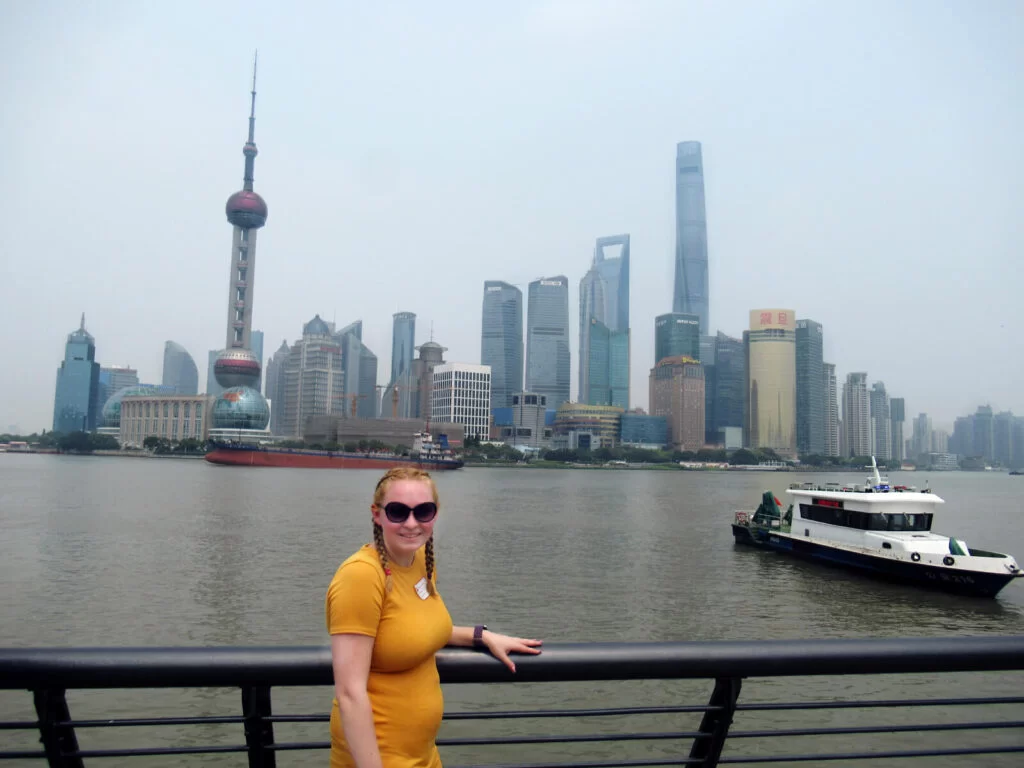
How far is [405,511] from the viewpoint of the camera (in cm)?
277

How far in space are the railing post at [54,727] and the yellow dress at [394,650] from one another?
2.71ft

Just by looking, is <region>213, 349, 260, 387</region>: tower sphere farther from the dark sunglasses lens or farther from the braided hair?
the dark sunglasses lens

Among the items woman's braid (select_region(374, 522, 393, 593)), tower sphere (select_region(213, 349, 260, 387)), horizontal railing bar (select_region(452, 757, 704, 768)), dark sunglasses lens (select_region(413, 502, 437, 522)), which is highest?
tower sphere (select_region(213, 349, 260, 387))

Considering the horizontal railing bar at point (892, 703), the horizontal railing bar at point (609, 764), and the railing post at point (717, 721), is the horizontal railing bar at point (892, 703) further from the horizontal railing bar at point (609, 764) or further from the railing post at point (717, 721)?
the horizontal railing bar at point (609, 764)

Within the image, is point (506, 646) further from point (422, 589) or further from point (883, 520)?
point (883, 520)

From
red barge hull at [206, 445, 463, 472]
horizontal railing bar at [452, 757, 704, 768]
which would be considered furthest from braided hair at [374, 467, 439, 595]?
red barge hull at [206, 445, 463, 472]

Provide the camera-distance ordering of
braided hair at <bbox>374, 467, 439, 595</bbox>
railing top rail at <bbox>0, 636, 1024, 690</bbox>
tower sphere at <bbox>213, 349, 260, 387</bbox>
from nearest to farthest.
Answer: railing top rail at <bbox>0, 636, 1024, 690</bbox> < braided hair at <bbox>374, 467, 439, 595</bbox> < tower sphere at <bbox>213, 349, 260, 387</bbox>

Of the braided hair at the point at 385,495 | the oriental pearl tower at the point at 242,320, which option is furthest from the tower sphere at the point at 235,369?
the braided hair at the point at 385,495

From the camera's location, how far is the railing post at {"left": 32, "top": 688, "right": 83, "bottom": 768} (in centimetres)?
245

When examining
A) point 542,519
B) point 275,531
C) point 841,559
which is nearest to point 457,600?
point 841,559

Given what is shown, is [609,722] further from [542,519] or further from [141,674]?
[542,519]

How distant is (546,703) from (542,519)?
102ft

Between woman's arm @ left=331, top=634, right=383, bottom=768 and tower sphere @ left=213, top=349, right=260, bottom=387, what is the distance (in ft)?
600

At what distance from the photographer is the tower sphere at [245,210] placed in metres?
178
